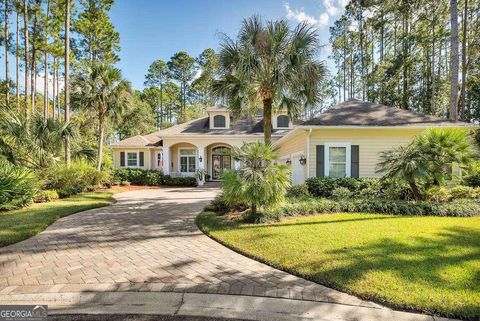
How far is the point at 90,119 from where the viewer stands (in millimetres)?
27094

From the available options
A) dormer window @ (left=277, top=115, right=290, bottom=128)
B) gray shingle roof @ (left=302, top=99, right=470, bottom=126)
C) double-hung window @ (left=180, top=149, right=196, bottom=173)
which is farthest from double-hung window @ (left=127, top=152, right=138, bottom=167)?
gray shingle roof @ (left=302, top=99, right=470, bottom=126)

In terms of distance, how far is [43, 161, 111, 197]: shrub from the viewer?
511 inches

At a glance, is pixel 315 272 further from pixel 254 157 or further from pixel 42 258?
pixel 42 258

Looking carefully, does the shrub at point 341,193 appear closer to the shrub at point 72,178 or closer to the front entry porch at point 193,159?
the front entry porch at point 193,159

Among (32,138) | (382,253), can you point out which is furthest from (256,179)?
(32,138)

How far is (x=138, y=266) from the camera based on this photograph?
4.49m

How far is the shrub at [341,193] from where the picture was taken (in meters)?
10.4

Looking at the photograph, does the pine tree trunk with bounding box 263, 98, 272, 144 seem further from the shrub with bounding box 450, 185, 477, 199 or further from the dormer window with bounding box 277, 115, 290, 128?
the dormer window with bounding box 277, 115, 290, 128

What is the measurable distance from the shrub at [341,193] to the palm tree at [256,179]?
3.63 m

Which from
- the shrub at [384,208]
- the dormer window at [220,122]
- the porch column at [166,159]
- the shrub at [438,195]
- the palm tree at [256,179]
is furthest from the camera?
the dormer window at [220,122]

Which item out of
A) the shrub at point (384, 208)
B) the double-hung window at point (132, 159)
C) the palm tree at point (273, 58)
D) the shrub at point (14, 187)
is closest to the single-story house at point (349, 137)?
the shrub at point (384, 208)

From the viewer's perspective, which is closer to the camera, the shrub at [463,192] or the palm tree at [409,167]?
the palm tree at [409,167]

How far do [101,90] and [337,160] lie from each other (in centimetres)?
1545

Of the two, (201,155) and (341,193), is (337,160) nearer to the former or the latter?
(341,193)
